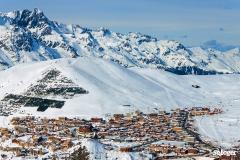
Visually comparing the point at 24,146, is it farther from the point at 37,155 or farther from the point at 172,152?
the point at 172,152

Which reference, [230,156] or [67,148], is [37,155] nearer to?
[67,148]

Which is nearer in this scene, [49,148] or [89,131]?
[49,148]

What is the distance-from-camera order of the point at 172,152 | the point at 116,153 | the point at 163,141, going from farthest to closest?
the point at 163,141
the point at 172,152
the point at 116,153

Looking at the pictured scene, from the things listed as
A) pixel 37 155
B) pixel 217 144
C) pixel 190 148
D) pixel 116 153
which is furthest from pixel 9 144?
pixel 217 144

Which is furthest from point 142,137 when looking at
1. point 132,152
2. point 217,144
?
point 132,152

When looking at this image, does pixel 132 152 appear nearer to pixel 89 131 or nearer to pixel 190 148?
pixel 190 148

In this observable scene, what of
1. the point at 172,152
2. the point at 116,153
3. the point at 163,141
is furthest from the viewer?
the point at 163,141

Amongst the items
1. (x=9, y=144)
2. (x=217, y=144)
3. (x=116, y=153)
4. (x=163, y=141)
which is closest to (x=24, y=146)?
(x=9, y=144)
